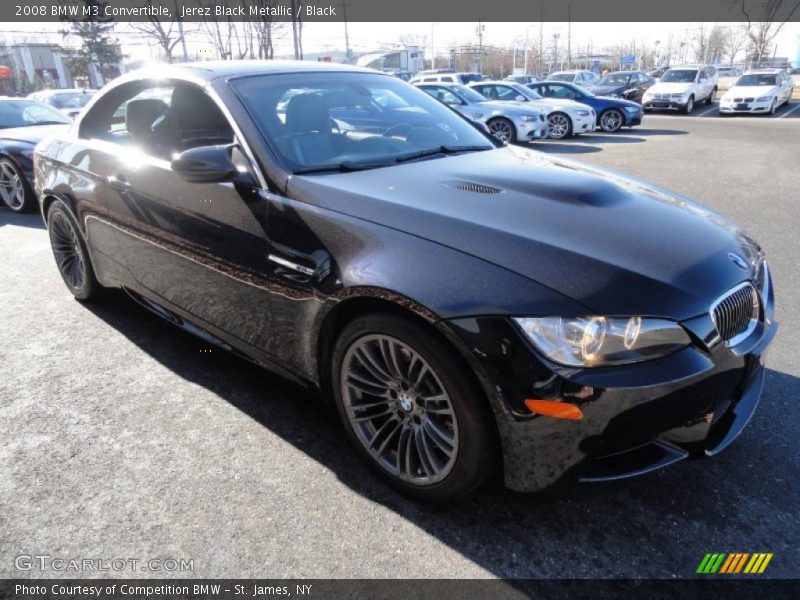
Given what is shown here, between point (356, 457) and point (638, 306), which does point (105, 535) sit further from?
point (638, 306)

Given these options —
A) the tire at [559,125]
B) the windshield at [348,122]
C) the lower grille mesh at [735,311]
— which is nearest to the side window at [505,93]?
the tire at [559,125]

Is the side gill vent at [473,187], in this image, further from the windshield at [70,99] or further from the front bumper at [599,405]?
the windshield at [70,99]

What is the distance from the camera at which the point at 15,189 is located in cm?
741

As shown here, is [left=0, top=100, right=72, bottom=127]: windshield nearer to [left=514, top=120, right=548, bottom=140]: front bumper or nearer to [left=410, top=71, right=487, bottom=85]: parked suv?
[left=514, top=120, right=548, bottom=140]: front bumper

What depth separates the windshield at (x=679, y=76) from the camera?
24.5 metres

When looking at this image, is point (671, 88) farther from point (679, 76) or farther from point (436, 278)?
point (436, 278)

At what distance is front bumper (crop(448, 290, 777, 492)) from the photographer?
1.81m

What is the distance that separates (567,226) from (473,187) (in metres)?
0.50

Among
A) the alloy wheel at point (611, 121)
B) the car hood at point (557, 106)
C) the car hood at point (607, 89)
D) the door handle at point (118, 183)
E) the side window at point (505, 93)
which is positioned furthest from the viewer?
the car hood at point (607, 89)

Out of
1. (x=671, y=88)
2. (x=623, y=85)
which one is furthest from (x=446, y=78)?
(x=623, y=85)

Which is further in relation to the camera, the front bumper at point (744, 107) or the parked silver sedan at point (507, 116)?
the front bumper at point (744, 107)

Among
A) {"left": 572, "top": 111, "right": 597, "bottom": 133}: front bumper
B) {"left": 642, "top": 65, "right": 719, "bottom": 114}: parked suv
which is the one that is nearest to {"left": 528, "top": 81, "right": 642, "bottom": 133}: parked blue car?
{"left": 572, "top": 111, "right": 597, "bottom": 133}: front bumper

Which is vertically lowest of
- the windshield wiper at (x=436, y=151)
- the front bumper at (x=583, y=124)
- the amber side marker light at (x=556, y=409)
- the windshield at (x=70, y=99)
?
the front bumper at (x=583, y=124)

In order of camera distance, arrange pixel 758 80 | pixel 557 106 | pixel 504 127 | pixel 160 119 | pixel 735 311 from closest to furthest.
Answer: pixel 735 311 → pixel 160 119 → pixel 504 127 → pixel 557 106 → pixel 758 80
